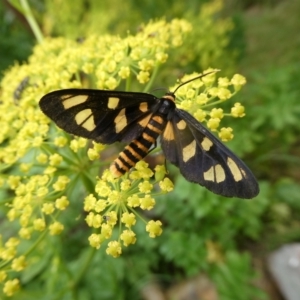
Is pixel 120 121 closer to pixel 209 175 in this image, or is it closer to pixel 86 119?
pixel 86 119

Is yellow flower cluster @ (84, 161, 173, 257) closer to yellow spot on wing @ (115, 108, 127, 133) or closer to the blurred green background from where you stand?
yellow spot on wing @ (115, 108, 127, 133)

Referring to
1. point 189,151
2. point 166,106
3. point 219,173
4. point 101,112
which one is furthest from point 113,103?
point 219,173

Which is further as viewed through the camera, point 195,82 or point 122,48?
point 122,48

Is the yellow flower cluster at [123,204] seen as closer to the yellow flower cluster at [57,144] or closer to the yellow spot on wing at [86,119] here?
the yellow flower cluster at [57,144]

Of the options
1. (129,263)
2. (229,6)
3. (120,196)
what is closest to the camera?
(120,196)

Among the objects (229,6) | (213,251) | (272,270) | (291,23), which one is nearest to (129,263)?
(213,251)

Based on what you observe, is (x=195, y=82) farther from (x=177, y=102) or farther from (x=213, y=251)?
(x=213, y=251)
